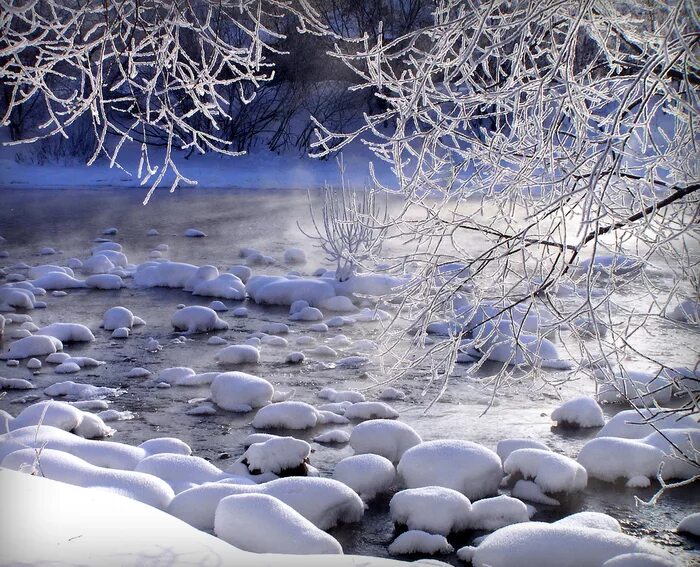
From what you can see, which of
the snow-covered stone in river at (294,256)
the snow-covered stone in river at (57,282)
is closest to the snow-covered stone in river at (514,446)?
the snow-covered stone in river at (57,282)

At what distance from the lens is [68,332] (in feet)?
24.6

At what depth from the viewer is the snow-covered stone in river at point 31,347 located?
22.8 ft

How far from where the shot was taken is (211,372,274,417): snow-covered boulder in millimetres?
5918

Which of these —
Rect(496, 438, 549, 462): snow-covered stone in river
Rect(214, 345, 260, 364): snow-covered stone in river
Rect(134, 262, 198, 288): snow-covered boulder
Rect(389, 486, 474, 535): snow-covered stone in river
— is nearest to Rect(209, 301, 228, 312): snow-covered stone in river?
Rect(134, 262, 198, 288): snow-covered boulder

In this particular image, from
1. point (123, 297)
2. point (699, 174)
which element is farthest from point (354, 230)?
point (699, 174)

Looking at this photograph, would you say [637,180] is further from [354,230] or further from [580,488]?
[354,230]

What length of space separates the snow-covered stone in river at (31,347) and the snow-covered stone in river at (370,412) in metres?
2.87

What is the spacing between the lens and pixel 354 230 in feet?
32.5

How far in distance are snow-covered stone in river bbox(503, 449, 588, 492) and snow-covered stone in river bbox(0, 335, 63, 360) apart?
4.18 meters

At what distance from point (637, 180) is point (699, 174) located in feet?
2.46

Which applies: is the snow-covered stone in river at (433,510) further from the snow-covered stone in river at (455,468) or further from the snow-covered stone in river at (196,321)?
the snow-covered stone in river at (196,321)

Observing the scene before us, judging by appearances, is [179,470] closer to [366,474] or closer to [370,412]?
[366,474]

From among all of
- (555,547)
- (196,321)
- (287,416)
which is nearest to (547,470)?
(555,547)

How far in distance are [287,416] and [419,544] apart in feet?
5.89
